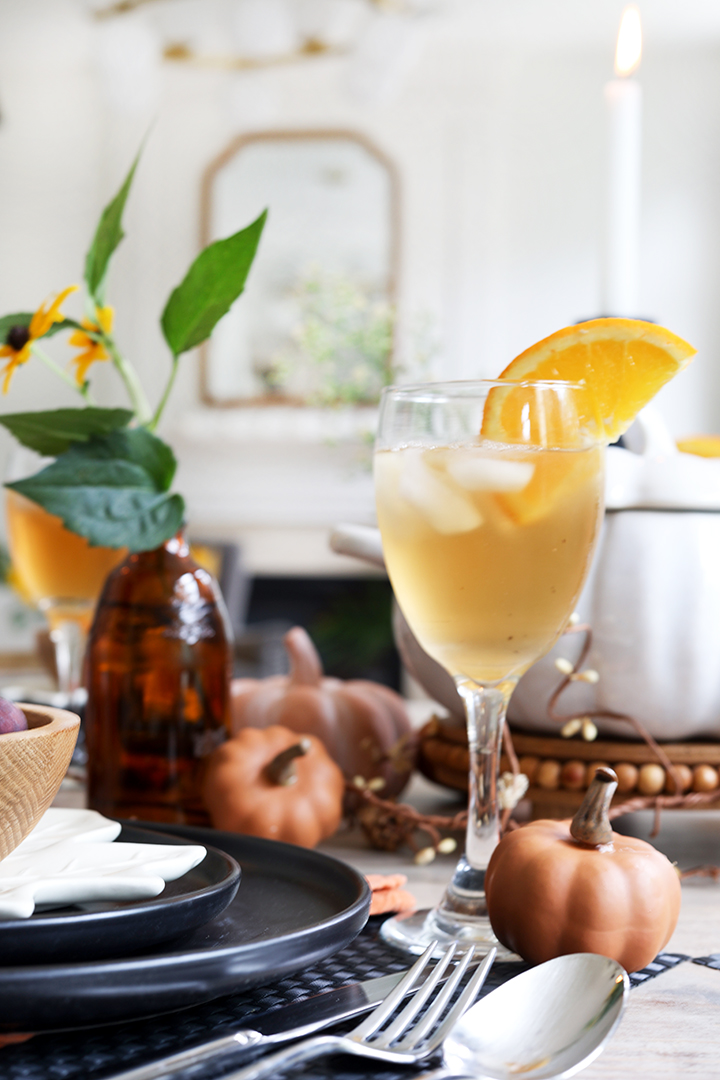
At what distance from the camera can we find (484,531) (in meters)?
0.58

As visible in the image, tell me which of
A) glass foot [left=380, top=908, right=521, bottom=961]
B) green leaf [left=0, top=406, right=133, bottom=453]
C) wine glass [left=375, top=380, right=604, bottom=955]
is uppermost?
green leaf [left=0, top=406, right=133, bottom=453]

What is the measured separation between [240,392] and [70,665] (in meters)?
3.84

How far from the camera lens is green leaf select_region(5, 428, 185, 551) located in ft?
2.38

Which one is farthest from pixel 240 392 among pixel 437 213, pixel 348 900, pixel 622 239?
pixel 348 900

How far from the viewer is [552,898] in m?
0.50

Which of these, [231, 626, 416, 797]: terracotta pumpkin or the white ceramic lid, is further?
[231, 626, 416, 797]: terracotta pumpkin

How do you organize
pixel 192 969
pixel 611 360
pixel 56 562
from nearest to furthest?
1. pixel 192 969
2. pixel 611 360
3. pixel 56 562

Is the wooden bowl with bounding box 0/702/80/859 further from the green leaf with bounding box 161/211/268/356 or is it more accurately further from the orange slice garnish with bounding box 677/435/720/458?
the orange slice garnish with bounding box 677/435/720/458

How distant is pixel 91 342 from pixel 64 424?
0.33 feet

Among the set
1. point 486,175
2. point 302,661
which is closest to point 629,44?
point 302,661

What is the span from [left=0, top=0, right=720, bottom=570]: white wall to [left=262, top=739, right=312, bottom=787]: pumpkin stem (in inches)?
167

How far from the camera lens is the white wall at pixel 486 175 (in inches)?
196

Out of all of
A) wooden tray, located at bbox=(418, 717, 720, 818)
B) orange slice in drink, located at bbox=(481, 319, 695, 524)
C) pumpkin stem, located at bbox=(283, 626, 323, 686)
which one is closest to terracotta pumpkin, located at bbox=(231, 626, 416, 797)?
pumpkin stem, located at bbox=(283, 626, 323, 686)

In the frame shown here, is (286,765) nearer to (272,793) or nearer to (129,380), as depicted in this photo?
(272,793)
